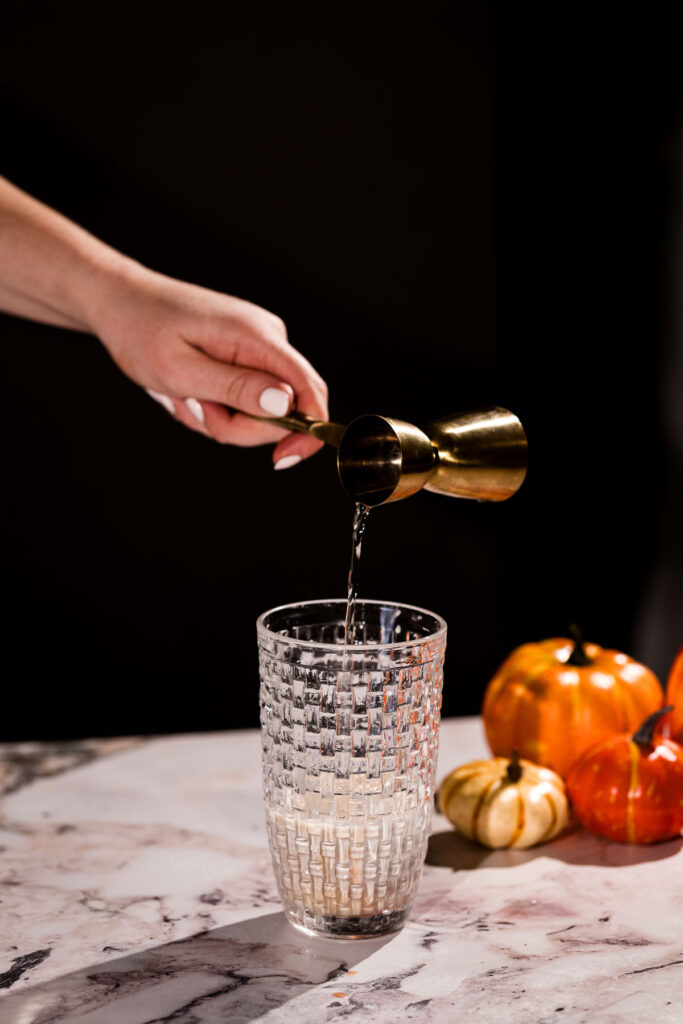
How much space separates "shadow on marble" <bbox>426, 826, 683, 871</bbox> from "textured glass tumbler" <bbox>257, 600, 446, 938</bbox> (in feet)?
0.50

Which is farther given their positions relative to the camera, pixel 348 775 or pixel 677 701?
pixel 677 701

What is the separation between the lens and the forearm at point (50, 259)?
4.40 ft

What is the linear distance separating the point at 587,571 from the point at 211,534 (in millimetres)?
584

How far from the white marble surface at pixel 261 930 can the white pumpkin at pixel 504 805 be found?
2 cm

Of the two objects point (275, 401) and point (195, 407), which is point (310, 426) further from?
point (195, 407)

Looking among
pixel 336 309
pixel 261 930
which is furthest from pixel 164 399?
pixel 261 930

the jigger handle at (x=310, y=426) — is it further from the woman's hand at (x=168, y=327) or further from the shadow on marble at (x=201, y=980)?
the shadow on marble at (x=201, y=980)

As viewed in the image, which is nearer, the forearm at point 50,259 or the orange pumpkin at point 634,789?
the orange pumpkin at point 634,789

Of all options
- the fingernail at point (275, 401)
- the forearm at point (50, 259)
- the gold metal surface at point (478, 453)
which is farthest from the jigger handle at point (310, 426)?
the forearm at point (50, 259)

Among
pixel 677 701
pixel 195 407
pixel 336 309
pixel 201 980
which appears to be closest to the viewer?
pixel 201 980

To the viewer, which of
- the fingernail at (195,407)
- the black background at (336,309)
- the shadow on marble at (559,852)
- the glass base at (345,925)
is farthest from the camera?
the black background at (336,309)

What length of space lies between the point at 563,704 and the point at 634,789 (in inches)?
6.3

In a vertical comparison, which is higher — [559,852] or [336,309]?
[336,309]

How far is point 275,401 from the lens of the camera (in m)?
1.19
